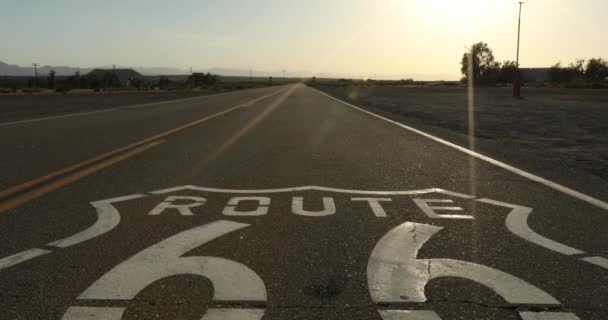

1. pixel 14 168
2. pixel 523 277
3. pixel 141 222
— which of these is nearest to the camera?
pixel 523 277

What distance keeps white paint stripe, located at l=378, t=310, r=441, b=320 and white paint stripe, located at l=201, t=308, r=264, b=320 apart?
23.4 inches

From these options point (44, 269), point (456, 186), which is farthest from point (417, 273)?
point (456, 186)

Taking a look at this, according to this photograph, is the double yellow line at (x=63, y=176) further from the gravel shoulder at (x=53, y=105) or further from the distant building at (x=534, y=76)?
the distant building at (x=534, y=76)

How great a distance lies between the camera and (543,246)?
363 cm

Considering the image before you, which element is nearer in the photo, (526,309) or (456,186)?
(526,309)

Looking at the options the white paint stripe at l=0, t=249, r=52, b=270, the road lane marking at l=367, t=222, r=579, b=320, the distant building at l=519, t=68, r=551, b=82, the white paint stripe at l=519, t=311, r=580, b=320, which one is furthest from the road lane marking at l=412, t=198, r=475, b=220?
the distant building at l=519, t=68, r=551, b=82

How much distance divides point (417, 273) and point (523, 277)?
599 millimetres

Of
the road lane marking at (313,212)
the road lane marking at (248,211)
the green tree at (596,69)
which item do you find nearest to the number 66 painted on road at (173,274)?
the road lane marking at (248,211)

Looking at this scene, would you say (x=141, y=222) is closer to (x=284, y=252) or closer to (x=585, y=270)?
(x=284, y=252)

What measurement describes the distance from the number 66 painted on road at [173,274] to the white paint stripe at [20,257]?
642 mm

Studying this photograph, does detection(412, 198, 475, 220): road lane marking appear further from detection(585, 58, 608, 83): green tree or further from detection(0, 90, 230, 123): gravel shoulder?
detection(585, 58, 608, 83): green tree

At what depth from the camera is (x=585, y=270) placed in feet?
10.4

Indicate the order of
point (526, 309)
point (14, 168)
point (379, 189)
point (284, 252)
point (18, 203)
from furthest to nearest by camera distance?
point (14, 168), point (379, 189), point (18, 203), point (284, 252), point (526, 309)

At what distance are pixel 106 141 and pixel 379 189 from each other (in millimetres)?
6348
